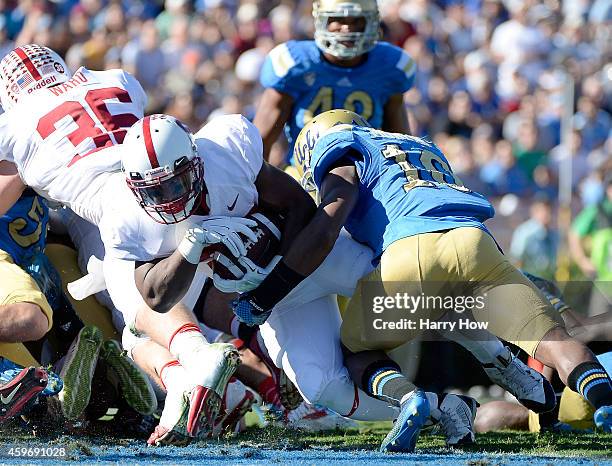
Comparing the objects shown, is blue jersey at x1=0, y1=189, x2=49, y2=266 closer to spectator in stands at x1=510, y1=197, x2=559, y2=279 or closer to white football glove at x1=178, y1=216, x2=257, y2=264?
white football glove at x1=178, y1=216, x2=257, y2=264

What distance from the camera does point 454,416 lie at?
180 inches

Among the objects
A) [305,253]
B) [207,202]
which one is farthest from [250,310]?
[207,202]

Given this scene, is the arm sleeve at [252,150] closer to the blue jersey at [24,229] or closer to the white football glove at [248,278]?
the white football glove at [248,278]

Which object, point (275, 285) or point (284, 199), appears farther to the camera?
point (284, 199)

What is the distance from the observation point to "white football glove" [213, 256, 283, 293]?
444 centimetres

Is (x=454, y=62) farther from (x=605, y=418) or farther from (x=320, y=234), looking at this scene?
(x=605, y=418)

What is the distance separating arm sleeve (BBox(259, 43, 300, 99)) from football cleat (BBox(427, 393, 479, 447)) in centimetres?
263

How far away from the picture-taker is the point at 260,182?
180 inches

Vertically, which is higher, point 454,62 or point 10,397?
point 10,397

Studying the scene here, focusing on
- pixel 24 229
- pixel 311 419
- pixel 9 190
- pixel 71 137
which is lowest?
pixel 311 419

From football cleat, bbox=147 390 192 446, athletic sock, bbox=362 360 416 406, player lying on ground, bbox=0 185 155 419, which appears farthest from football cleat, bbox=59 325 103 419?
athletic sock, bbox=362 360 416 406

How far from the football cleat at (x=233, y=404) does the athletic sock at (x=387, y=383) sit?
2.18ft

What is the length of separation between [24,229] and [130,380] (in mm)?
889

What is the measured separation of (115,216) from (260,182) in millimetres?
553
